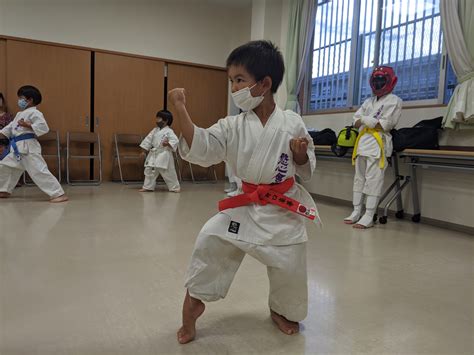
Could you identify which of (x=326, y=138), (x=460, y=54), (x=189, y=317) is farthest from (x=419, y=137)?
(x=189, y=317)

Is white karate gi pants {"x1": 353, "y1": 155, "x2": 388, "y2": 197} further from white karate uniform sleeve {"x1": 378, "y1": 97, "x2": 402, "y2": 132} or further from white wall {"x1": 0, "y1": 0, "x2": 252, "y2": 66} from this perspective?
white wall {"x1": 0, "y1": 0, "x2": 252, "y2": 66}

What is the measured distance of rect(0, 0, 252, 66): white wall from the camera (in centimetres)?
502

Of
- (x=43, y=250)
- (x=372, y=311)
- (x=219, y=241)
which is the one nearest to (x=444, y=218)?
(x=372, y=311)

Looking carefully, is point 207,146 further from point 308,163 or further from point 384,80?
point 384,80

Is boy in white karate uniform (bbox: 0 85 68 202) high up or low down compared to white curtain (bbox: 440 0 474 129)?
down

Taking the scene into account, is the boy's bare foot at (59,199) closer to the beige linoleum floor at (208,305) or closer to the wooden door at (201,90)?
the beige linoleum floor at (208,305)

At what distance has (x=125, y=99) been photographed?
18.9ft

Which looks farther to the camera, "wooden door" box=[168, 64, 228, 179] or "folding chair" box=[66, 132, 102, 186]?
"wooden door" box=[168, 64, 228, 179]

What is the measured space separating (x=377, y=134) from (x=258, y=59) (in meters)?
2.28

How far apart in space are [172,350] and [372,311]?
84 cm

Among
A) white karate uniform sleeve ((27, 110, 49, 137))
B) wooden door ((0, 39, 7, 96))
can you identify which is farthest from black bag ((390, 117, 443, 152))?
wooden door ((0, 39, 7, 96))

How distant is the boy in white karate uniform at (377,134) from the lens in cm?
314

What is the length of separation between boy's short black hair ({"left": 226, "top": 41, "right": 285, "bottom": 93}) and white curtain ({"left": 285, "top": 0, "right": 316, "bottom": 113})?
3.89 m

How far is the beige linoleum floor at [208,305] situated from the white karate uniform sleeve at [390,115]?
919 mm
